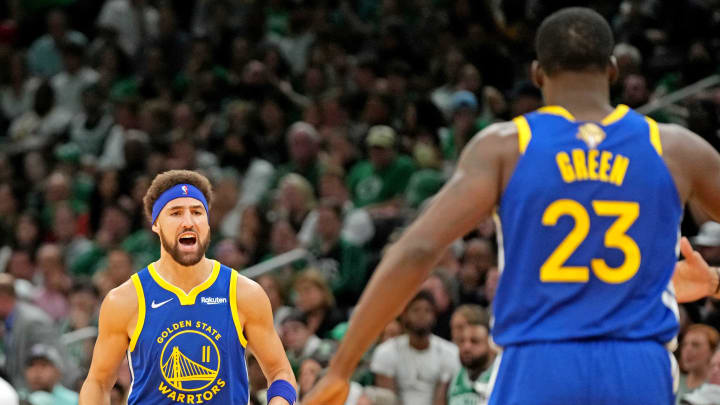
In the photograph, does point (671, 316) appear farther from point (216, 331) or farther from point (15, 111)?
point (15, 111)

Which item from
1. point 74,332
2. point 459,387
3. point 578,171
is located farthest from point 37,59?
point 578,171

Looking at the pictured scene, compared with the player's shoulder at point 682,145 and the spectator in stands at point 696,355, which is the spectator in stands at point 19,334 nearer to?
the spectator in stands at point 696,355

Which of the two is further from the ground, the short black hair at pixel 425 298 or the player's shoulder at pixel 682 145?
the player's shoulder at pixel 682 145

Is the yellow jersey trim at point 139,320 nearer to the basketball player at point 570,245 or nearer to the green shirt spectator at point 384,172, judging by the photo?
the basketball player at point 570,245

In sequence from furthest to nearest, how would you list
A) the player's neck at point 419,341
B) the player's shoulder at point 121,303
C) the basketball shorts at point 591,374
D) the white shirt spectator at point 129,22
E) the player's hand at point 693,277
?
the white shirt spectator at point 129,22 → the player's neck at point 419,341 → the player's shoulder at point 121,303 → the player's hand at point 693,277 → the basketball shorts at point 591,374

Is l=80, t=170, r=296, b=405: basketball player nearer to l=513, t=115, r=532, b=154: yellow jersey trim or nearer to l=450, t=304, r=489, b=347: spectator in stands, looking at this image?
l=513, t=115, r=532, b=154: yellow jersey trim

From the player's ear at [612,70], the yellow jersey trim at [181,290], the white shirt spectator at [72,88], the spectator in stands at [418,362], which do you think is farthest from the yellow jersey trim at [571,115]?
the white shirt spectator at [72,88]

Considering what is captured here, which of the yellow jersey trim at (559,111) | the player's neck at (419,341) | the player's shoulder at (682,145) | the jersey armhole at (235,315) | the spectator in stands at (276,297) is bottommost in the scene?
the spectator in stands at (276,297)

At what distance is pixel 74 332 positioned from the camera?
12320 mm

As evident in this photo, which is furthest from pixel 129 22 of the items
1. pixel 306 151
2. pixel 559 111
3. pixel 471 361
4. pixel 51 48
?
pixel 559 111

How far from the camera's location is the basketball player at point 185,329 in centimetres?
589

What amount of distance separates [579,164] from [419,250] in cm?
53

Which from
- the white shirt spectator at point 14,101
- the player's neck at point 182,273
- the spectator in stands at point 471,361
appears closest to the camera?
the player's neck at point 182,273

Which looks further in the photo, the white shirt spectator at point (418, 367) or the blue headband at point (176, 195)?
the white shirt spectator at point (418, 367)
